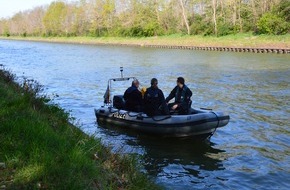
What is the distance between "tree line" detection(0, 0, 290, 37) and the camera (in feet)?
164

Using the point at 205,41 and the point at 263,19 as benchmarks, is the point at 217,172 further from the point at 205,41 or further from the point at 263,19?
the point at 205,41

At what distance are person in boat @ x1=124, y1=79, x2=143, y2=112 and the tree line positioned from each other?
122 ft

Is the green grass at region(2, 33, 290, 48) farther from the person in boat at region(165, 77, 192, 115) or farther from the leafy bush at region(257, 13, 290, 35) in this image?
the person in boat at region(165, 77, 192, 115)

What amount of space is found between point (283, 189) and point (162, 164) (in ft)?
9.15

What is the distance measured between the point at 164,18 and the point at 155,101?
2507 inches

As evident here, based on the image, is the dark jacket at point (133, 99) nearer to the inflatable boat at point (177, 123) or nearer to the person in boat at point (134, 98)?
the person in boat at point (134, 98)

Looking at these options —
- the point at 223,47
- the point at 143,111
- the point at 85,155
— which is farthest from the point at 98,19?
the point at 85,155

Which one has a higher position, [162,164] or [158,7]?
[158,7]

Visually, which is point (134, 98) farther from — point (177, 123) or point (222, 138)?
point (222, 138)

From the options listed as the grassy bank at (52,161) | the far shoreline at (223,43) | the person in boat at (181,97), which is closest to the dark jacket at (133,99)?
the person in boat at (181,97)

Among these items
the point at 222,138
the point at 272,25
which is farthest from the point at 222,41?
the point at 222,138

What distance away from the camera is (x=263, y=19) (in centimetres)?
4694

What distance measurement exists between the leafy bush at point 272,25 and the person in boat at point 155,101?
37709 millimetres

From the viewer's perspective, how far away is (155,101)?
35.7 ft
